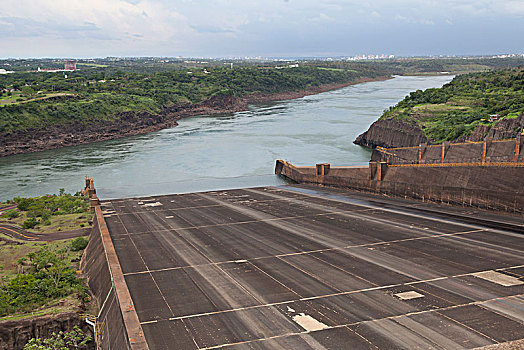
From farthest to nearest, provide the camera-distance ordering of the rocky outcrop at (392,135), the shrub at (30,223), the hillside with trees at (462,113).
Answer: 1. the rocky outcrop at (392,135)
2. the hillside with trees at (462,113)
3. the shrub at (30,223)

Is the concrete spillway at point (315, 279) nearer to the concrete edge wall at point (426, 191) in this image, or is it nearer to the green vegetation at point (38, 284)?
the concrete edge wall at point (426, 191)

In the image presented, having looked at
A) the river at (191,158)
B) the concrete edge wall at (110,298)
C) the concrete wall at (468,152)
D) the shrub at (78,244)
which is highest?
the concrete wall at (468,152)

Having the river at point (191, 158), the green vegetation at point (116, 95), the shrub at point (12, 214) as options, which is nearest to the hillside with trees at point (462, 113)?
the green vegetation at point (116, 95)

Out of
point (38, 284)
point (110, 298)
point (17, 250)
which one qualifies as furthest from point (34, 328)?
point (17, 250)

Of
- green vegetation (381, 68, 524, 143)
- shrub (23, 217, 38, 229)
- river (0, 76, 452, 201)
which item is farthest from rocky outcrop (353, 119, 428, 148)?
shrub (23, 217, 38, 229)

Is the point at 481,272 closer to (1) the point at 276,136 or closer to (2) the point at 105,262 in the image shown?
(2) the point at 105,262

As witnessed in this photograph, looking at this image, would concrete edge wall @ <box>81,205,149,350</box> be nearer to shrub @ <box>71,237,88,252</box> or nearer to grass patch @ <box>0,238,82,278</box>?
shrub @ <box>71,237,88,252</box>

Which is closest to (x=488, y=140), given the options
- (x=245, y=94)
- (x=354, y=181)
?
(x=354, y=181)
